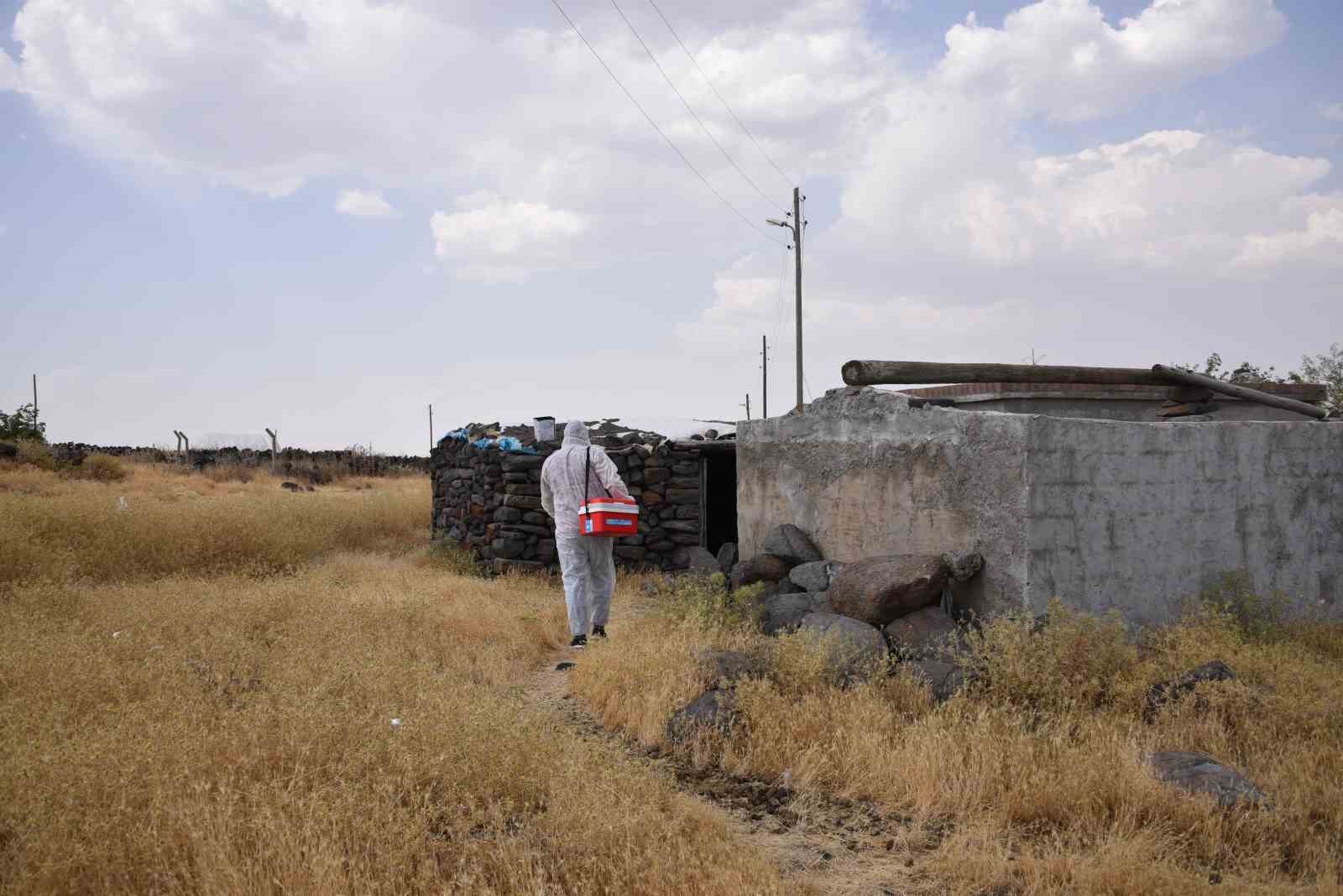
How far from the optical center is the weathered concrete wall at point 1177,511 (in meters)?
6.71

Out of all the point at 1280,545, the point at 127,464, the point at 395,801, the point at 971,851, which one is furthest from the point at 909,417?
the point at 127,464

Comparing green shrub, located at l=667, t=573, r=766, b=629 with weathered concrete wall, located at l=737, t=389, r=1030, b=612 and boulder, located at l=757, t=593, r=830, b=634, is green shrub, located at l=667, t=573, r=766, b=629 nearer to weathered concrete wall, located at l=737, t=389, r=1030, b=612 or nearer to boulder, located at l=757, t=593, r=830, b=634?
boulder, located at l=757, t=593, r=830, b=634

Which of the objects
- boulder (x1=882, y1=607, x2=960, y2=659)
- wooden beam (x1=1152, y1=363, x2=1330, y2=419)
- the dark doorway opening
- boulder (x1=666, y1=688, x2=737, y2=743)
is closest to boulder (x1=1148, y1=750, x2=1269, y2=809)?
boulder (x1=882, y1=607, x2=960, y2=659)

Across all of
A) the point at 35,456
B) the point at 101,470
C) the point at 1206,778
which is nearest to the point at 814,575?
the point at 1206,778

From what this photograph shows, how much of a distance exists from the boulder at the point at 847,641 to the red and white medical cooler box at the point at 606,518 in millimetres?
1938

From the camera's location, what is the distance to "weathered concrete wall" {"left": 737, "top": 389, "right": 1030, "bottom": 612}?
6.72 m

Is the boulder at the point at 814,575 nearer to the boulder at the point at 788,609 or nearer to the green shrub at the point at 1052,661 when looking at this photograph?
the boulder at the point at 788,609

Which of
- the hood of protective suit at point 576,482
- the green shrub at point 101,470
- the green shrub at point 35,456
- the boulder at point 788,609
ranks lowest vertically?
the boulder at point 788,609

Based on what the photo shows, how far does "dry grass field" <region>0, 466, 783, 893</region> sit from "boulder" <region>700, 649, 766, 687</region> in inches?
43.3

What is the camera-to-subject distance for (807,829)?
171 inches

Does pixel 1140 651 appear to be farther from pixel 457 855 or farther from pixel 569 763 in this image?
pixel 457 855

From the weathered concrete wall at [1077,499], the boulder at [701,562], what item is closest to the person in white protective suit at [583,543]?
the boulder at [701,562]

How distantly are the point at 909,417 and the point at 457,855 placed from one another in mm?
5104

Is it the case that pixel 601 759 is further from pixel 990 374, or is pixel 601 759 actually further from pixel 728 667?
pixel 990 374
